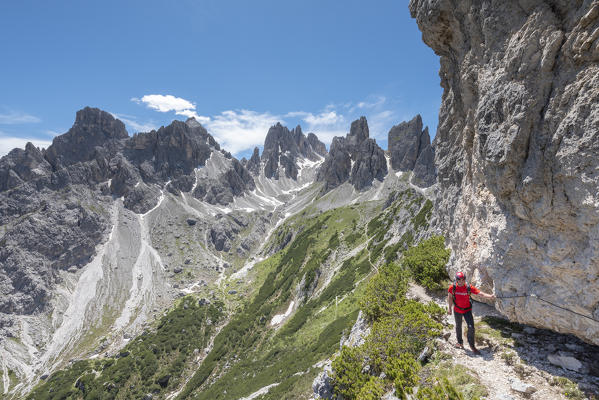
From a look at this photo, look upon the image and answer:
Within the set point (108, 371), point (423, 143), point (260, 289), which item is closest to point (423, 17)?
point (260, 289)

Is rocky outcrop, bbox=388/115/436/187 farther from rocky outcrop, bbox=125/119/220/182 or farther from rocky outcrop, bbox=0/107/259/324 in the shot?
rocky outcrop, bbox=125/119/220/182

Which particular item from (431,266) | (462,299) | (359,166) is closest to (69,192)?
(359,166)

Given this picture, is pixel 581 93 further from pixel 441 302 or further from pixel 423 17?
pixel 441 302

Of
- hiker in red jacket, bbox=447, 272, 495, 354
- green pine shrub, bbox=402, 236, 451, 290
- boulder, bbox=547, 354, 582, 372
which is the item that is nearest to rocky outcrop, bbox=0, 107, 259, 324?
green pine shrub, bbox=402, 236, 451, 290

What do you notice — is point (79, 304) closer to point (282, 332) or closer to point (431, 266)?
point (282, 332)

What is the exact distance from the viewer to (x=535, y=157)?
9.67m

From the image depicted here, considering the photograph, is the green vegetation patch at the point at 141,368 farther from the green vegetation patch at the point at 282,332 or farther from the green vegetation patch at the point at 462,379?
the green vegetation patch at the point at 462,379

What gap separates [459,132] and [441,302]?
35.8ft

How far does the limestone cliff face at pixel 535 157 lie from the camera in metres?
8.05

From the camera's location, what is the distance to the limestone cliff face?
26.4 feet

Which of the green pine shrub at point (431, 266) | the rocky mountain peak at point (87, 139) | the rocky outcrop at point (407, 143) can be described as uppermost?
the rocky mountain peak at point (87, 139)

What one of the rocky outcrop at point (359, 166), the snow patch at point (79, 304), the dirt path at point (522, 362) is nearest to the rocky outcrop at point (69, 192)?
the snow patch at point (79, 304)

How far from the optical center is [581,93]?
8.16m

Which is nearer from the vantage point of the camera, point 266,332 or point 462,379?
point 462,379
